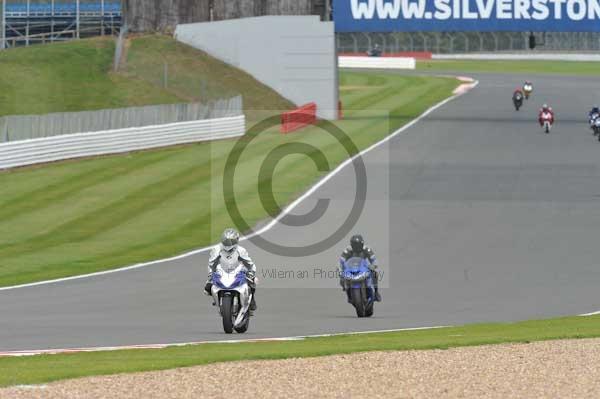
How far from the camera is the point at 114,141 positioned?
50094mm

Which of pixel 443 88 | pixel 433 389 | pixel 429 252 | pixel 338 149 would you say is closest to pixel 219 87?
pixel 338 149

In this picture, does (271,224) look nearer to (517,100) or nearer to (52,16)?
(517,100)

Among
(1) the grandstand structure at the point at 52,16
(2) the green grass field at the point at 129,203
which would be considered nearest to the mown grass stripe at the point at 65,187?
(2) the green grass field at the point at 129,203

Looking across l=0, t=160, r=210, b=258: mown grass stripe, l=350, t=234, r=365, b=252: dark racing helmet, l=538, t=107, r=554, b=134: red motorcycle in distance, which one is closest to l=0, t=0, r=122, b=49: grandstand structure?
l=538, t=107, r=554, b=134: red motorcycle in distance

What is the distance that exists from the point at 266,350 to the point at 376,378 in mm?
2300

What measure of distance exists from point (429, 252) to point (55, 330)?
36.7 ft

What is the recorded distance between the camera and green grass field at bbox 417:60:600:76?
116019 millimetres

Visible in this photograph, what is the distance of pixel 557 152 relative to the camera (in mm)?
51719

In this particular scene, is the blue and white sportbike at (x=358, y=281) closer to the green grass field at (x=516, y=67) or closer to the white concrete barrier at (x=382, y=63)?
the green grass field at (x=516, y=67)

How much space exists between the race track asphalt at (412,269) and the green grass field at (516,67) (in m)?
66.8

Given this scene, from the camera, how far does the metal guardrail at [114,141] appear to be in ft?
149

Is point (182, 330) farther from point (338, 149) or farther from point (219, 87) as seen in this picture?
point (219, 87)

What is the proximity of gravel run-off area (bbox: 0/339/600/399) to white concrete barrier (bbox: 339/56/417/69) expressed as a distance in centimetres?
11010

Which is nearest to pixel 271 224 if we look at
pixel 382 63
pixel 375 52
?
pixel 382 63
